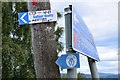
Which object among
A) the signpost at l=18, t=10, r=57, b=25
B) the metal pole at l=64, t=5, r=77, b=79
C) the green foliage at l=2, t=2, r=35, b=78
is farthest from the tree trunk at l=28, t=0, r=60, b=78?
the green foliage at l=2, t=2, r=35, b=78

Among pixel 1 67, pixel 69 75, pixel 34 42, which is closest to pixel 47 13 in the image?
pixel 34 42

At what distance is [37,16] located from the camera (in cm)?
287

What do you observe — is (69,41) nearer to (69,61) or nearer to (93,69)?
(69,61)

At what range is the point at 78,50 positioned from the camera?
103 inches

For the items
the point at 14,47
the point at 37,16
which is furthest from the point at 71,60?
the point at 14,47

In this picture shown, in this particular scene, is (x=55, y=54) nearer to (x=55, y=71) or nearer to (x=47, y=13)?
(x=55, y=71)

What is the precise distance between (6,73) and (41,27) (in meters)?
7.32

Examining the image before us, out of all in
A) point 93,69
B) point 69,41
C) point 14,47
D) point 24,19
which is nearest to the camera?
point 69,41

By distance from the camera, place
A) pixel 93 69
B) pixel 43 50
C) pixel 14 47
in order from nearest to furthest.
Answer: pixel 43 50
pixel 93 69
pixel 14 47

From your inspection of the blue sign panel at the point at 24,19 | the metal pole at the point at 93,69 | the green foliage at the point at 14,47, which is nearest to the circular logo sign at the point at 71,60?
the blue sign panel at the point at 24,19

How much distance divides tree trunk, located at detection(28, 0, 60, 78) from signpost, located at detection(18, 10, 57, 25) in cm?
7

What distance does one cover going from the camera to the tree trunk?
2.91m

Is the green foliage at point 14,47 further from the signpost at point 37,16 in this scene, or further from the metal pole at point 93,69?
the signpost at point 37,16

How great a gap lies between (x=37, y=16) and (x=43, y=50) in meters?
0.38
